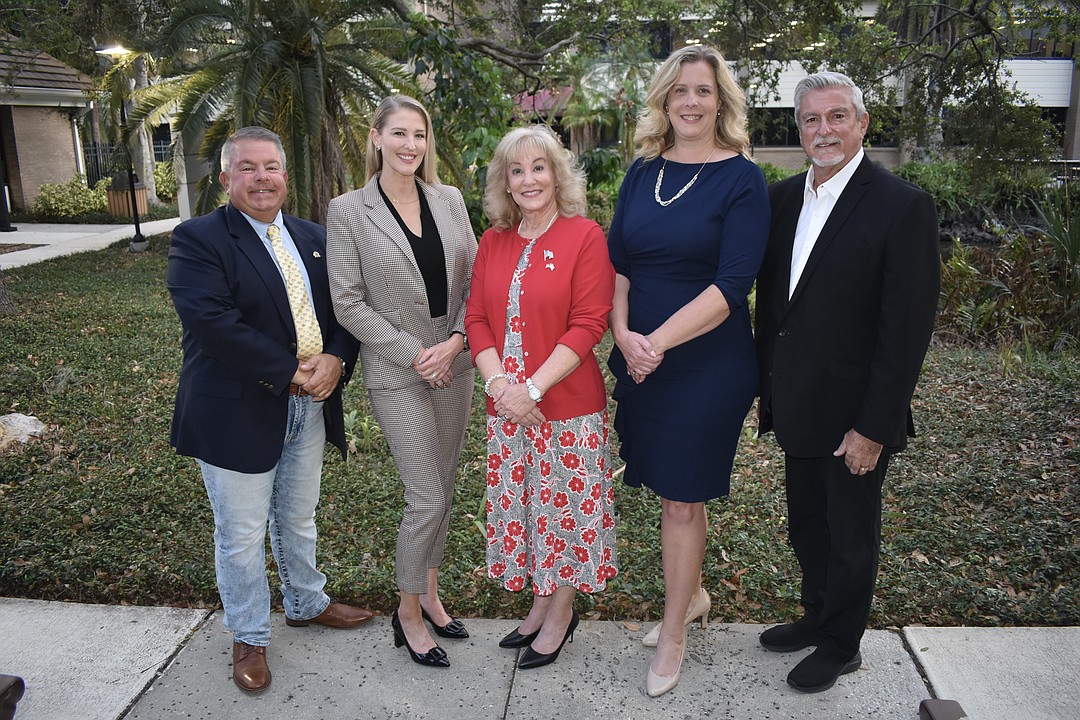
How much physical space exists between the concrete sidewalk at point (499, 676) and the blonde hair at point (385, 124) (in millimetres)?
1950

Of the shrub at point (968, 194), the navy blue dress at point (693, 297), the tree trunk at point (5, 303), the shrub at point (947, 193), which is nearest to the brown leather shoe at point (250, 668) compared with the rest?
the navy blue dress at point (693, 297)

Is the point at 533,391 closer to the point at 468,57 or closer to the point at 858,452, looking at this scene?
the point at 858,452

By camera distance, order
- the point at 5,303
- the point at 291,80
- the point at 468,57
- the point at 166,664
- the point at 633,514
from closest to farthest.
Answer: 1. the point at 166,664
2. the point at 633,514
3. the point at 468,57
4. the point at 5,303
5. the point at 291,80

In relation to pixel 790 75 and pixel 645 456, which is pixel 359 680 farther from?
pixel 790 75

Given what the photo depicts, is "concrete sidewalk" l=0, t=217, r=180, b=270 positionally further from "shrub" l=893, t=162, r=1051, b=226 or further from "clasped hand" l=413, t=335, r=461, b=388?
"shrub" l=893, t=162, r=1051, b=226

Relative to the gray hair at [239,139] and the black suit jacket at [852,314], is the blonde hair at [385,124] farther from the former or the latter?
the black suit jacket at [852,314]

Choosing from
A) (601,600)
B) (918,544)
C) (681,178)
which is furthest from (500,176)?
(918,544)

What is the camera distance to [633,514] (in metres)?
4.87

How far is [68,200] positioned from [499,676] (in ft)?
72.7

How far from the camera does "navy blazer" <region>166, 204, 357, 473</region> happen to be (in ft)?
9.90

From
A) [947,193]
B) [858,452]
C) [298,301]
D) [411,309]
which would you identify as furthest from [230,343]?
[947,193]

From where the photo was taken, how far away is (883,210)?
2834 millimetres

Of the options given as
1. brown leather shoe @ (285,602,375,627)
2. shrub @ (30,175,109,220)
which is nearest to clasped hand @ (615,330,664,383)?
brown leather shoe @ (285,602,375,627)

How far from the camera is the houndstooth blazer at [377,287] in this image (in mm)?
3227
